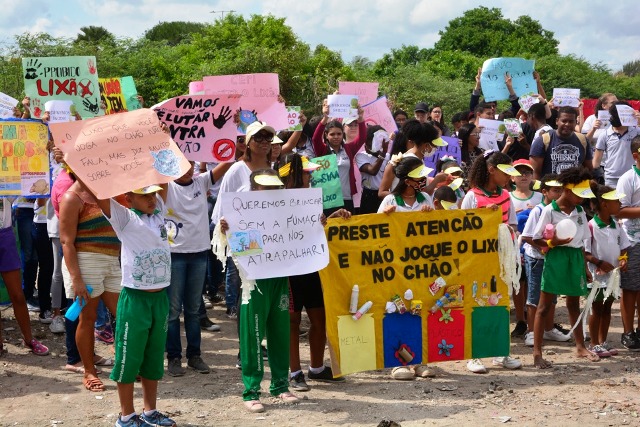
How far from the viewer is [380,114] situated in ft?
37.2

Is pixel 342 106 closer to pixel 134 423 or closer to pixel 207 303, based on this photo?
pixel 207 303

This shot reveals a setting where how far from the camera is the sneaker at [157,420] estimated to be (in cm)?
630

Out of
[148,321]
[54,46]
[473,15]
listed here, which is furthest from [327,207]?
[473,15]

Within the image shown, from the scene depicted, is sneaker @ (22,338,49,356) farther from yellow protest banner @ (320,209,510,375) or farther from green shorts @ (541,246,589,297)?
green shorts @ (541,246,589,297)

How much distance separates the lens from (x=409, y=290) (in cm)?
756

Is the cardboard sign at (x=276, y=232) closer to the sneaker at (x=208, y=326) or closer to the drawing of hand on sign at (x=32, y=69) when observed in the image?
the sneaker at (x=208, y=326)

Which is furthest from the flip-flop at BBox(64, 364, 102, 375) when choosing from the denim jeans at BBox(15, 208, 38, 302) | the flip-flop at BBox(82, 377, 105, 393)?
the denim jeans at BBox(15, 208, 38, 302)

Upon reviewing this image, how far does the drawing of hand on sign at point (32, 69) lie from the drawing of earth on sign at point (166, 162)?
3991mm

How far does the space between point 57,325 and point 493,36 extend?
48.3m

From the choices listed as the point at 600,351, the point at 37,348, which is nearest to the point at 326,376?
the point at 600,351

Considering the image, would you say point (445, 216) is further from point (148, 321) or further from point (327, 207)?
point (148, 321)

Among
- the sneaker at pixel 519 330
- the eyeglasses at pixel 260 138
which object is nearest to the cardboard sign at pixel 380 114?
the sneaker at pixel 519 330

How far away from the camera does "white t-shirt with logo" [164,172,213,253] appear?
303 inches

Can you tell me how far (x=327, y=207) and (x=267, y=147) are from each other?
6.57 ft
